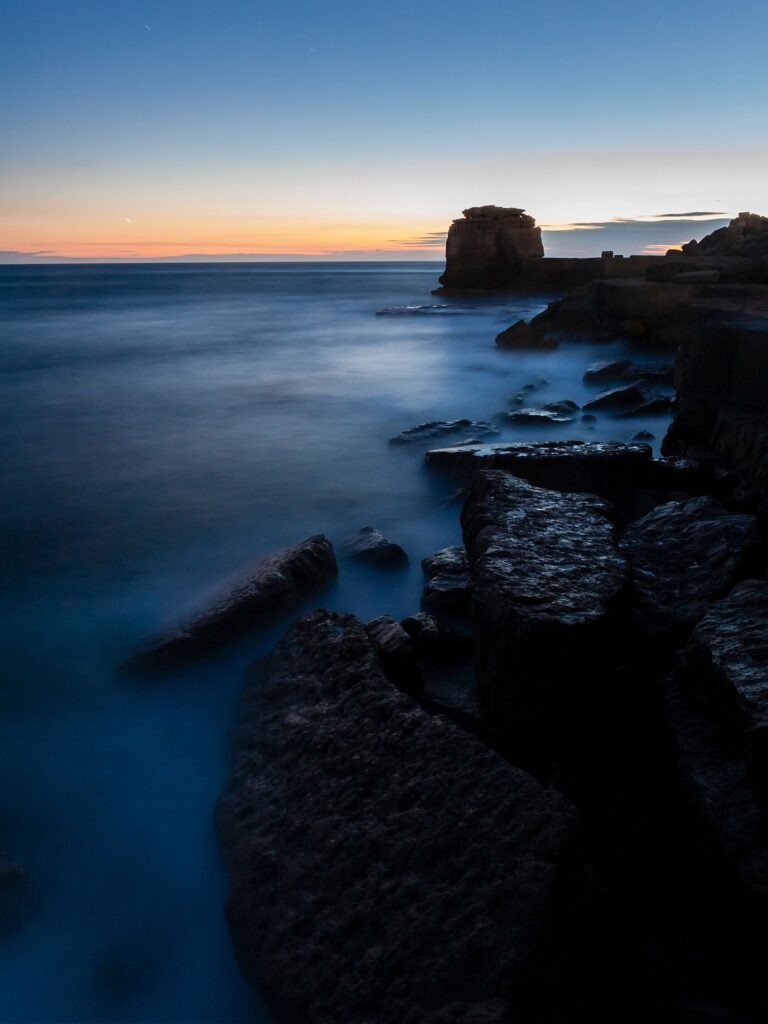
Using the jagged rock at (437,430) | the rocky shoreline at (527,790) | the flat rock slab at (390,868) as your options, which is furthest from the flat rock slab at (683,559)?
the jagged rock at (437,430)

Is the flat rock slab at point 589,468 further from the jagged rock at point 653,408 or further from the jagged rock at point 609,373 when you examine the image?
the jagged rock at point 609,373

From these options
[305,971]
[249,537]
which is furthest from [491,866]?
[249,537]

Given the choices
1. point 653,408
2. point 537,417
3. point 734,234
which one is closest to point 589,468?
point 537,417

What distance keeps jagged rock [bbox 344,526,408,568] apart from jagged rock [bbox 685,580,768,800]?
230 cm

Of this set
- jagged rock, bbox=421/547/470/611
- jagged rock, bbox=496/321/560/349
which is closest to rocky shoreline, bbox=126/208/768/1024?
jagged rock, bbox=421/547/470/611

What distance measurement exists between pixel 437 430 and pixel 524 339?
22.4ft

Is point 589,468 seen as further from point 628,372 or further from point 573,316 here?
point 573,316

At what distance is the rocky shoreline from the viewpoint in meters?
1.69

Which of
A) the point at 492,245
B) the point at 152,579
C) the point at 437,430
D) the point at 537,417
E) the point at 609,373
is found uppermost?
A: the point at 492,245

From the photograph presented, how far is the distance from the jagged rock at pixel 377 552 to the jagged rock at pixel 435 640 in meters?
1.26

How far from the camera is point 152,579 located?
4652 mm

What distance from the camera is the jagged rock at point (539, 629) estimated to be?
7.12 feet

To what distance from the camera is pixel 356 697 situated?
8.38ft

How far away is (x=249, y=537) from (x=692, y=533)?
10.4 feet
